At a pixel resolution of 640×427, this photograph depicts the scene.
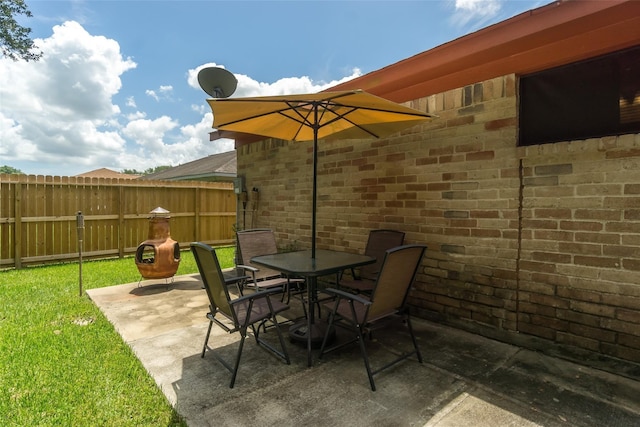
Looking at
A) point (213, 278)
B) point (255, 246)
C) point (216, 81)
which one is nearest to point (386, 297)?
point (213, 278)

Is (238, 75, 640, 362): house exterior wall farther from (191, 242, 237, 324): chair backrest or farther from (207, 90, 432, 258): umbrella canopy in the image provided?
(191, 242, 237, 324): chair backrest

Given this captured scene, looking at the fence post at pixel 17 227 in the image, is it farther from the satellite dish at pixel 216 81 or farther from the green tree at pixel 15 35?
the green tree at pixel 15 35

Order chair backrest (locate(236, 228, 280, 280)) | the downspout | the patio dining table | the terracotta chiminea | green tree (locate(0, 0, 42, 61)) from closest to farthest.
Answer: the patio dining table, the downspout, chair backrest (locate(236, 228, 280, 280)), the terracotta chiminea, green tree (locate(0, 0, 42, 61))

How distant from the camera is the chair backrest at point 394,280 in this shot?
93.7 inches

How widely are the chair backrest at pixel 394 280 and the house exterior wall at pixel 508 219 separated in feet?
3.78

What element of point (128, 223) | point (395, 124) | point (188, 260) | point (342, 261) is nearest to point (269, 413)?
point (342, 261)

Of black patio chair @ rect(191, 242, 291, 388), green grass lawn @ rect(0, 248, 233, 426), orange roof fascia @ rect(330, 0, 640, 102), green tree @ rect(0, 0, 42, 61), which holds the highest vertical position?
green tree @ rect(0, 0, 42, 61)

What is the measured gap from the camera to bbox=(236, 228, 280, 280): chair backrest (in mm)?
4297

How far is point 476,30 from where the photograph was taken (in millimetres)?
3004

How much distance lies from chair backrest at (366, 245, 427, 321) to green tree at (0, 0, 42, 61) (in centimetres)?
1430

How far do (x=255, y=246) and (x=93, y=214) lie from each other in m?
6.39

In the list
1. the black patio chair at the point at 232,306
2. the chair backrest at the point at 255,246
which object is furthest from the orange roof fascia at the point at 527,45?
the black patio chair at the point at 232,306

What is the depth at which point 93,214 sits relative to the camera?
27.0 ft

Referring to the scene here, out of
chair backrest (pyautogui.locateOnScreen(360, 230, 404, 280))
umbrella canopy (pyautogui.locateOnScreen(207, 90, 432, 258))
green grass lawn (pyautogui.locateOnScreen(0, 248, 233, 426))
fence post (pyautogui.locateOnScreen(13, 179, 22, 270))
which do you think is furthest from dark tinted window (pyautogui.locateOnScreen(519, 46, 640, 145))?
fence post (pyautogui.locateOnScreen(13, 179, 22, 270))
